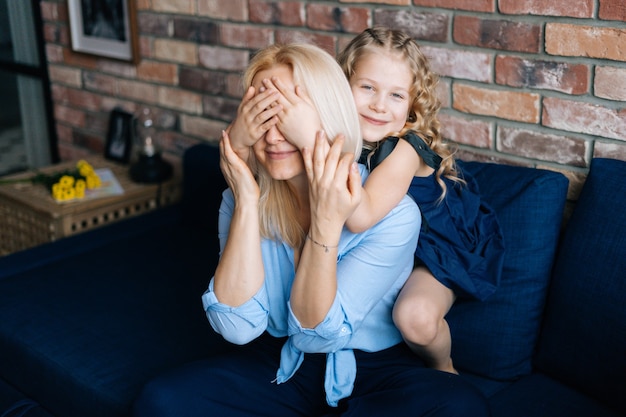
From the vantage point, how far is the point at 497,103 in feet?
6.31

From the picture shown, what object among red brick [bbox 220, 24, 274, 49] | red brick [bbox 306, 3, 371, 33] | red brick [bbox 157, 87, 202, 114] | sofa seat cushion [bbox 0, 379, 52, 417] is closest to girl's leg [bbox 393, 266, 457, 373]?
red brick [bbox 306, 3, 371, 33]

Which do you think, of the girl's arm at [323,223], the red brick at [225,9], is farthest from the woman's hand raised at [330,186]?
the red brick at [225,9]

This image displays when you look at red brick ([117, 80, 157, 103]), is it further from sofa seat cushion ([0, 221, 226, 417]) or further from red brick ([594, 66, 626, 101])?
red brick ([594, 66, 626, 101])

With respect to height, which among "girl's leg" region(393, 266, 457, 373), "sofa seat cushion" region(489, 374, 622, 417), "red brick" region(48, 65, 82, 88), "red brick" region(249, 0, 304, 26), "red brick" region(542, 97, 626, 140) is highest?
"red brick" region(249, 0, 304, 26)

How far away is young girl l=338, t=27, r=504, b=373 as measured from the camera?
5.32 feet

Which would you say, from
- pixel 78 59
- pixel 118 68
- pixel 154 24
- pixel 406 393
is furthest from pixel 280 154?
pixel 78 59

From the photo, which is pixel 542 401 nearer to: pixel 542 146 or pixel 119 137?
pixel 542 146

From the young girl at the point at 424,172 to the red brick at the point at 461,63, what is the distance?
24cm

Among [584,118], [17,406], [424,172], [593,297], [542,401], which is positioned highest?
[584,118]

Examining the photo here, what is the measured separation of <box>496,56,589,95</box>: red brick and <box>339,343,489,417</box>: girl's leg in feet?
2.64

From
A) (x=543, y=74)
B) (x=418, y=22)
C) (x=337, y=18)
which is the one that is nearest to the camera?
(x=543, y=74)

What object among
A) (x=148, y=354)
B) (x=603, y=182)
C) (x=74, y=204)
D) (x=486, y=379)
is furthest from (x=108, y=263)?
(x=603, y=182)

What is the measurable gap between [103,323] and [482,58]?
4.17ft

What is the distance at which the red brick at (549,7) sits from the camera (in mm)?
1695
